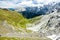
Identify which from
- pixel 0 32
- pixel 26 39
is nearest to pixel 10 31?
pixel 0 32

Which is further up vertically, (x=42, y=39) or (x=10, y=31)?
(x=10, y=31)

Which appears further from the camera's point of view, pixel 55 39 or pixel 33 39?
pixel 55 39

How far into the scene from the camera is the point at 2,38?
506 feet

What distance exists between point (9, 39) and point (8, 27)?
43739 mm

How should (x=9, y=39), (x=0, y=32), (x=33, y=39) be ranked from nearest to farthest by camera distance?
(x=9, y=39) → (x=33, y=39) → (x=0, y=32)

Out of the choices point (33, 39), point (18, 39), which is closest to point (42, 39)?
point (33, 39)

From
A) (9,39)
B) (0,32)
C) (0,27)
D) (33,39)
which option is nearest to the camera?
(9,39)

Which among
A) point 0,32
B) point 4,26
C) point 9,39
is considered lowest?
point 9,39

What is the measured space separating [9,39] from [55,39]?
47.5 meters

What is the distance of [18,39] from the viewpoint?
515 ft

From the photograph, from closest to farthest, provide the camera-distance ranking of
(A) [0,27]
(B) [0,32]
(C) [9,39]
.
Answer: (C) [9,39]
(B) [0,32]
(A) [0,27]

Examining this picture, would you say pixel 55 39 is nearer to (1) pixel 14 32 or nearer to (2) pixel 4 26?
(1) pixel 14 32

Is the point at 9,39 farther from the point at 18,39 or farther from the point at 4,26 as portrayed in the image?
the point at 4,26

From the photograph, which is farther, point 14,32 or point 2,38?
point 14,32
